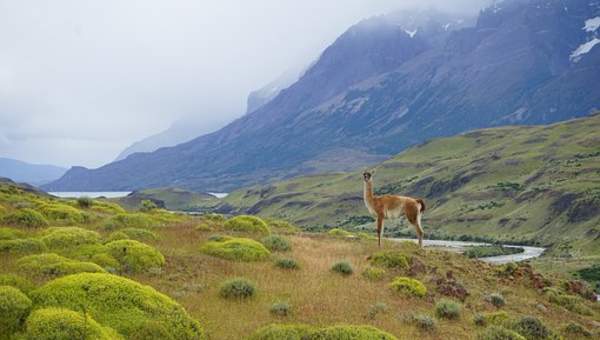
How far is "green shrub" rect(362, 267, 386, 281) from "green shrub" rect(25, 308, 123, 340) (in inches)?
524

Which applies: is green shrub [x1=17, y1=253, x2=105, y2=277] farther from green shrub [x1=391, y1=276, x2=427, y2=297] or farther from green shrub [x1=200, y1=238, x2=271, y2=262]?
green shrub [x1=391, y1=276, x2=427, y2=297]

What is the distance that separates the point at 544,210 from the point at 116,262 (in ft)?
430

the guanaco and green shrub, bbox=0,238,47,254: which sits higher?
green shrub, bbox=0,238,47,254

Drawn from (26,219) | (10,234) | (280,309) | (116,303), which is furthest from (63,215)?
(116,303)

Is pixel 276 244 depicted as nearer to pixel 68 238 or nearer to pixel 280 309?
pixel 68 238

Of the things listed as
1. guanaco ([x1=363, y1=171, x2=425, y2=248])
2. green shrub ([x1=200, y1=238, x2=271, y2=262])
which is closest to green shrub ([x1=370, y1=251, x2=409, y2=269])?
guanaco ([x1=363, y1=171, x2=425, y2=248])

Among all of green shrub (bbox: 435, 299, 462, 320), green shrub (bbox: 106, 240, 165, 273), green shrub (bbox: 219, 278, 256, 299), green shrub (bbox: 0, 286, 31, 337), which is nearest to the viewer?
green shrub (bbox: 0, 286, 31, 337)

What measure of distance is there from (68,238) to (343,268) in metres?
11.4

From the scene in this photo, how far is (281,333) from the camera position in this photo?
1362cm

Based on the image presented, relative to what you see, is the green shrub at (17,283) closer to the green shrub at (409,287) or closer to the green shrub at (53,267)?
the green shrub at (53,267)

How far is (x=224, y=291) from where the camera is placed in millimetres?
17656

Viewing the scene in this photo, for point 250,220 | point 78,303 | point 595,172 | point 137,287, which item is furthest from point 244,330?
point 595,172

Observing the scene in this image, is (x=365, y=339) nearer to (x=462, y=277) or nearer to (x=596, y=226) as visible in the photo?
(x=462, y=277)

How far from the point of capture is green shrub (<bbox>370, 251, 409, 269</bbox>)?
83.4 feet
